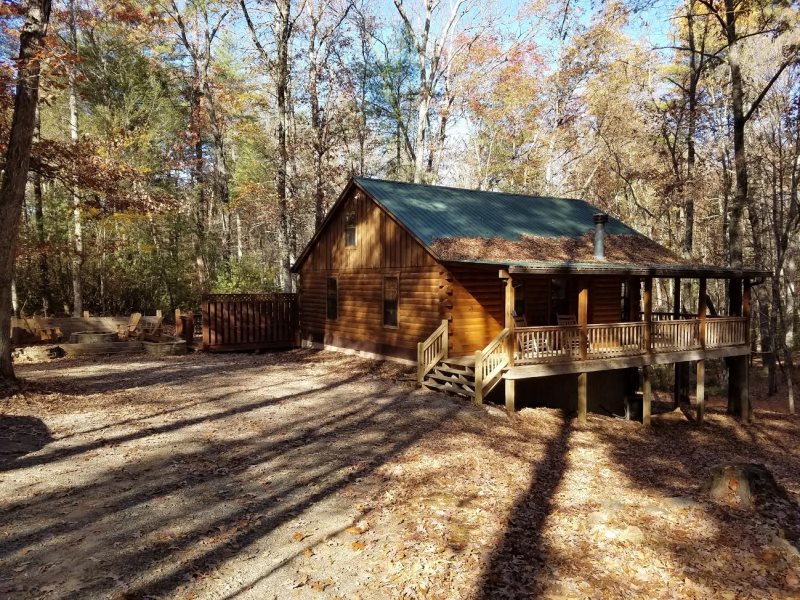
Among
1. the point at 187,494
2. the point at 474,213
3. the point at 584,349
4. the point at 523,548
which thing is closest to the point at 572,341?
the point at 584,349

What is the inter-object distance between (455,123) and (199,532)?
111 feet

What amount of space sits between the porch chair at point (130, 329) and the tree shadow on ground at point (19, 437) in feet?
36.8

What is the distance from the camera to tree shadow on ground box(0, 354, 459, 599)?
16.4 ft

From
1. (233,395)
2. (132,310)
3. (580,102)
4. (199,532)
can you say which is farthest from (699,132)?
(132,310)

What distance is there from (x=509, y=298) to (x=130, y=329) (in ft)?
50.7

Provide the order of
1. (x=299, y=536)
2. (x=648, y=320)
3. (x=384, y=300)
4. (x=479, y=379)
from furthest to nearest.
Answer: (x=384, y=300) < (x=648, y=320) < (x=479, y=379) < (x=299, y=536)

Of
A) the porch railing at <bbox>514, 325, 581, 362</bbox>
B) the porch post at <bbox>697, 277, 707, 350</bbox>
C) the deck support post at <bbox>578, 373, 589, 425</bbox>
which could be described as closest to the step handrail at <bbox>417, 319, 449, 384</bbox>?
the porch railing at <bbox>514, 325, 581, 362</bbox>

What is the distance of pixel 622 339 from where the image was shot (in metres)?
14.4

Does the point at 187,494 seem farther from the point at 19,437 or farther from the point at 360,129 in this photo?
the point at 360,129

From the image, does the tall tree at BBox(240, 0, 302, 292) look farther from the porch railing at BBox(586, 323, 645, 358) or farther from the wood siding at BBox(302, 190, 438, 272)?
the porch railing at BBox(586, 323, 645, 358)

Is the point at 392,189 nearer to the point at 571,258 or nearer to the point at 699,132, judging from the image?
the point at 571,258

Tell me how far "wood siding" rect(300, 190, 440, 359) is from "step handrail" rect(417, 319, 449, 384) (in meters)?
0.60

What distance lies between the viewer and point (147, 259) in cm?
2823

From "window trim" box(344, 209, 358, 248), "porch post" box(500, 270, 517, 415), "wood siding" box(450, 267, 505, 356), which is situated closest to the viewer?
"porch post" box(500, 270, 517, 415)
